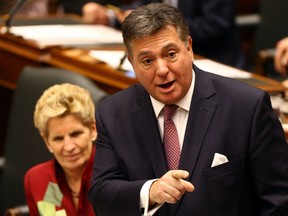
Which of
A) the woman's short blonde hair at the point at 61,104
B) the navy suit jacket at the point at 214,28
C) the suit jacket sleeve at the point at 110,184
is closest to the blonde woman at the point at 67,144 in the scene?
the woman's short blonde hair at the point at 61,104

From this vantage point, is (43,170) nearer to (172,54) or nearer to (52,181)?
(52,181)

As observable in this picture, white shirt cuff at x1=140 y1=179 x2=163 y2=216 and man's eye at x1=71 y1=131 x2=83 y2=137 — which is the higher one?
man's eye at x1=71 y1=131 x2=83 y2=137

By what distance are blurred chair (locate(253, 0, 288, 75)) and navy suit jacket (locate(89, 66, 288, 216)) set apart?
2.05 meters

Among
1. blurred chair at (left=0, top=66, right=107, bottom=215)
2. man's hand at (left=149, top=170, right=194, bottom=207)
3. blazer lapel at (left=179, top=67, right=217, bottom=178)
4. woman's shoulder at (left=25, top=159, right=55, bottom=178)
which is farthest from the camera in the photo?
blurred chair at (left=0, top=66, right=107, bottom=215)

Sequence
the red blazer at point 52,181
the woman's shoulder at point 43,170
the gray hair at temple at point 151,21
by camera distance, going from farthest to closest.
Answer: the woman's shoulder at point 43,170
the red blazer at point 52,181
the gray hair at temple at point 151,21

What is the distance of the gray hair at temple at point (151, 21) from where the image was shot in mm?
2127

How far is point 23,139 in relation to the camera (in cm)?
354

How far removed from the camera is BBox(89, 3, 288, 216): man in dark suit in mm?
2148

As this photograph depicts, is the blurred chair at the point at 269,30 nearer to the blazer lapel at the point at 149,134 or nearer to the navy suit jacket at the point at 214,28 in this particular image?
the navy suit jacket at the point at 214,28

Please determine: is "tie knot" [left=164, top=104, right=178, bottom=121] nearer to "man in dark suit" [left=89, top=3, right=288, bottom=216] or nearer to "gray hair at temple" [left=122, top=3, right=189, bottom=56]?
"man in dark suit" [left=89, top=3, right=288, bottom=216]

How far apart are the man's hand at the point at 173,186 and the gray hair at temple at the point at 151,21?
38 centimetres

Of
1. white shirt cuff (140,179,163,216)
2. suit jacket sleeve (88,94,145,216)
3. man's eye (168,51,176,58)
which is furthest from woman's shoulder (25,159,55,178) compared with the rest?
man's eye (168,51,176,58)

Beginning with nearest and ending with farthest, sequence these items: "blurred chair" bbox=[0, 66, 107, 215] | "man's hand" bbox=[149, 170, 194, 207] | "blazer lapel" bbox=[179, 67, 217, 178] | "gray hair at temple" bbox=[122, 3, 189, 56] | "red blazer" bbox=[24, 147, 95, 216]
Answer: "man's hand" bbox=[149, 170, 194, 207] → "gray hair at temple" bbox=[122, 3, 189, 56] → "blazer lapel" bbox=[179, 67, 217, 178] → "red blazer" bbox=[24, 147, 95, 216] → "blurred chair" bbox=[0, 66, 107, 215]

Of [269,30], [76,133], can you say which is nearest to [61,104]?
[76,133]
